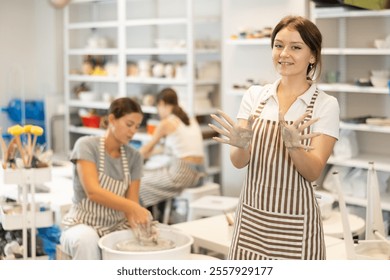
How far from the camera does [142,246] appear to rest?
224 centimetres

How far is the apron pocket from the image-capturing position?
1.82 metres

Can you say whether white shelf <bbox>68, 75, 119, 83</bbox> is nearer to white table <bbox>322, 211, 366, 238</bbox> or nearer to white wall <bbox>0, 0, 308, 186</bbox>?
white wall <bbox>0, 0, 308, 186</bbox>

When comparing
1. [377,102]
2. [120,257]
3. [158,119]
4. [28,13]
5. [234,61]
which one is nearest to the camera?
[120,257]

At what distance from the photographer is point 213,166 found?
486cm

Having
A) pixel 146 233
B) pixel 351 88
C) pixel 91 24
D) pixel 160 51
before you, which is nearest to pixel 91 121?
pixel 91 24

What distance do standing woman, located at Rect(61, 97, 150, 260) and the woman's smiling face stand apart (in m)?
0.87

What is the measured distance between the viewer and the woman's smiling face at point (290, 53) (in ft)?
5.80

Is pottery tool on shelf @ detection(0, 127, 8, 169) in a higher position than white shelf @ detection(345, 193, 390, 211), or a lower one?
higher

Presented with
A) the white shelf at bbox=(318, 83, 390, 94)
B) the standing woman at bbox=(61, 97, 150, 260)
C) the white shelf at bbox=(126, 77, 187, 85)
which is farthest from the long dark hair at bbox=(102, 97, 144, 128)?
the white shelf at bbox=(126, 77, 187, 85)

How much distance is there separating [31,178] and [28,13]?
0.59 meters

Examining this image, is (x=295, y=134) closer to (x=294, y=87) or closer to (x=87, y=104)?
(x=294, y=87)
